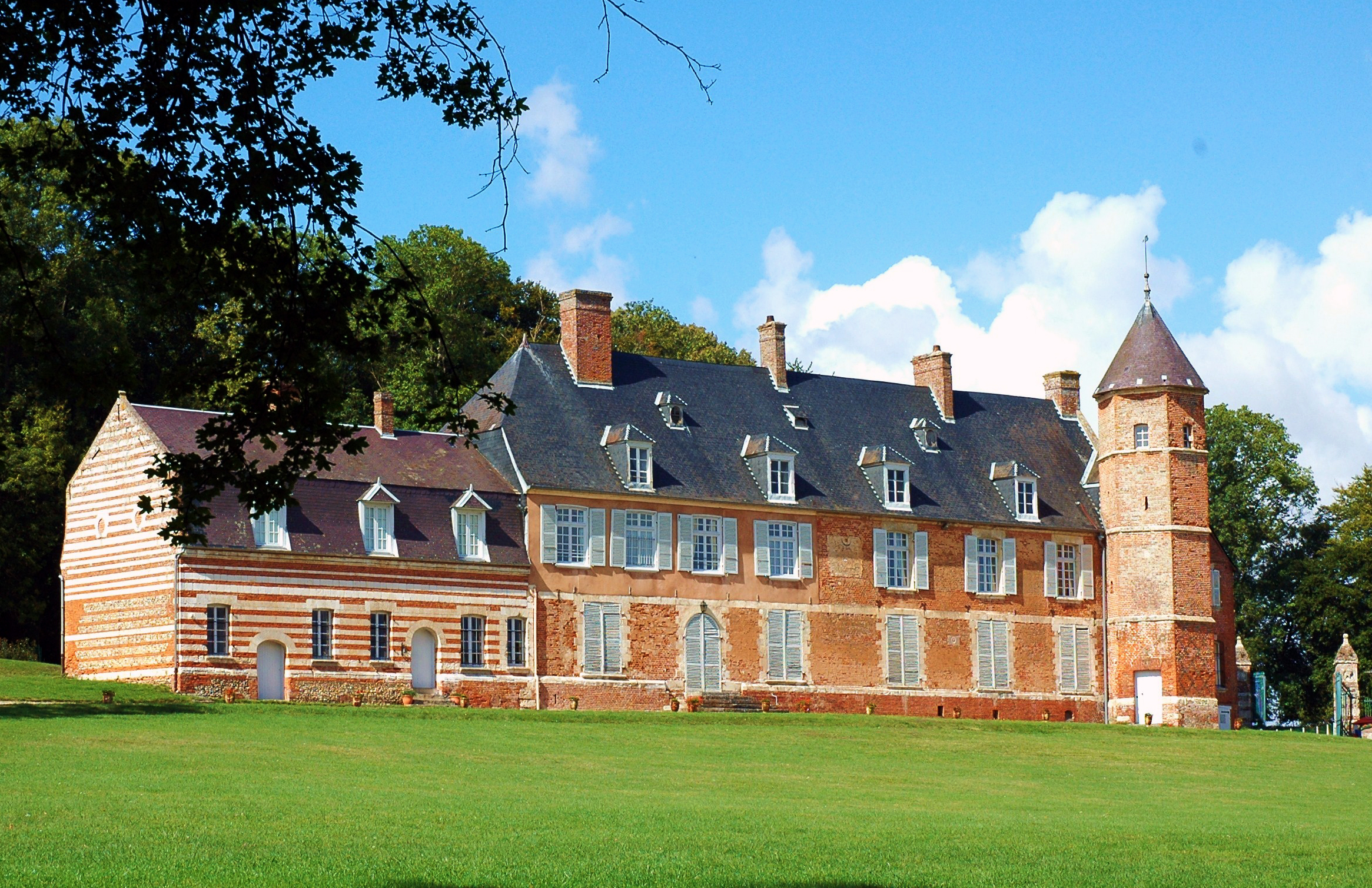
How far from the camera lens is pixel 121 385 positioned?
12.4m

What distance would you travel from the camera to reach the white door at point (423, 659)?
4222cm

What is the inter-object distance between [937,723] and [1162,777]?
10.5m

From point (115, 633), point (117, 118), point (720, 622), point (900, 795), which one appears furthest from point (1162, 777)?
point (117, 118)

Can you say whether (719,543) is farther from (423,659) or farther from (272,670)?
(272,670)

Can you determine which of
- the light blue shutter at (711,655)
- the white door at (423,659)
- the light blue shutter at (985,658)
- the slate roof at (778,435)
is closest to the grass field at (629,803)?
the white door at (423,659)

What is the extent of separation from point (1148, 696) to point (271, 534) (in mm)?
23773

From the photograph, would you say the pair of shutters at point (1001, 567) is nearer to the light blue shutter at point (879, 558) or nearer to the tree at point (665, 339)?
the light blue shutter at point (879, 558)

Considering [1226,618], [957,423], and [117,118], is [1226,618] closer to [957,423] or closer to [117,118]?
[957,423]

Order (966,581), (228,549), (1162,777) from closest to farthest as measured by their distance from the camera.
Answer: (1162,777) < (228,549) < (966,581)

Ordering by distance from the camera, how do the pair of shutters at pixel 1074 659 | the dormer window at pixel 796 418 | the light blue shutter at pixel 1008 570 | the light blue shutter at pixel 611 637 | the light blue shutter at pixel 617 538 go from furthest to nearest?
the pair of shutters at pixel 1074 659
the light blue shutter at pixel 1008 570
the dormer window at pixel 796 418
the light blue shutter at pixel 617 538
the light blue shutter at pixel 611 637

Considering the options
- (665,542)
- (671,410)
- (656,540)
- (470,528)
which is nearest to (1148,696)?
(665,542)

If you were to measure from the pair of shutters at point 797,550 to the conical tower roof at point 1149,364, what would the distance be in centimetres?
962

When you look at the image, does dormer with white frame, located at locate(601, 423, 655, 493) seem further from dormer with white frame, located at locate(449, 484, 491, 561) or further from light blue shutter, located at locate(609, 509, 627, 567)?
dormer with white frame, located at locate(449, 484, 491, 561)

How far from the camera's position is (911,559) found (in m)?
49.2
